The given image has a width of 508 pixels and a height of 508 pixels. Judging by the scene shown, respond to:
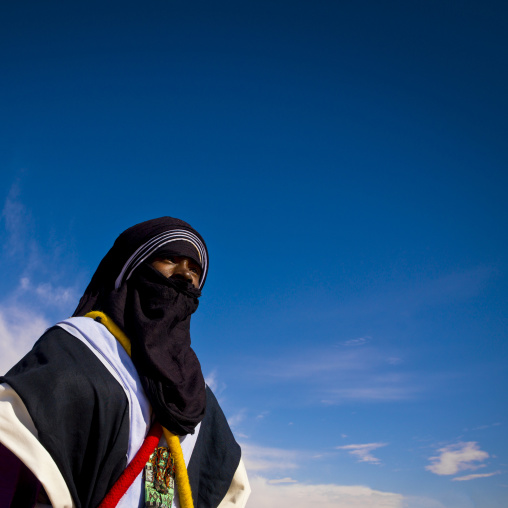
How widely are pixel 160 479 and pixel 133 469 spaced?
0.22 meters

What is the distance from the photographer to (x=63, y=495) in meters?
2.38

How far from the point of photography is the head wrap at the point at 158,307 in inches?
114

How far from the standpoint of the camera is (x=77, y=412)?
258 centimetres

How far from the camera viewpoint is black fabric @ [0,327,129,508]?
2.44 meters

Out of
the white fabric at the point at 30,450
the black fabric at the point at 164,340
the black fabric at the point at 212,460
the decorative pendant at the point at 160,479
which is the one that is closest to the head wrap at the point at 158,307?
the black fabric at the point at 164,340

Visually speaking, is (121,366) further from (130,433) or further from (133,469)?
(133,469)

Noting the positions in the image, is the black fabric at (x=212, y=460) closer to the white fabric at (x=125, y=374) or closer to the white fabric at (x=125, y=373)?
the white fabric at (x=125, y=374)

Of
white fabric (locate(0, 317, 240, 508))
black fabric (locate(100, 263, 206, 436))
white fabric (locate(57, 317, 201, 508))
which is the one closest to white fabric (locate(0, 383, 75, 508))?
white fabric (locate(0, 317, 240, 508))

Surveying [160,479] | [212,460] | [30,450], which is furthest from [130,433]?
[212,460]

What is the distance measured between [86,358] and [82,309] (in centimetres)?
70

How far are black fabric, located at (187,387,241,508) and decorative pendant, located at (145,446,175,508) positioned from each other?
0.35m

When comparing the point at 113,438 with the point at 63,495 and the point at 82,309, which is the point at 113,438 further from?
the point at 82,309

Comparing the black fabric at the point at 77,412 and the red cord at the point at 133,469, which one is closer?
the black fabric at the point at 77,412

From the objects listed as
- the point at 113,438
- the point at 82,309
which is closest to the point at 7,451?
the point at 113,438
